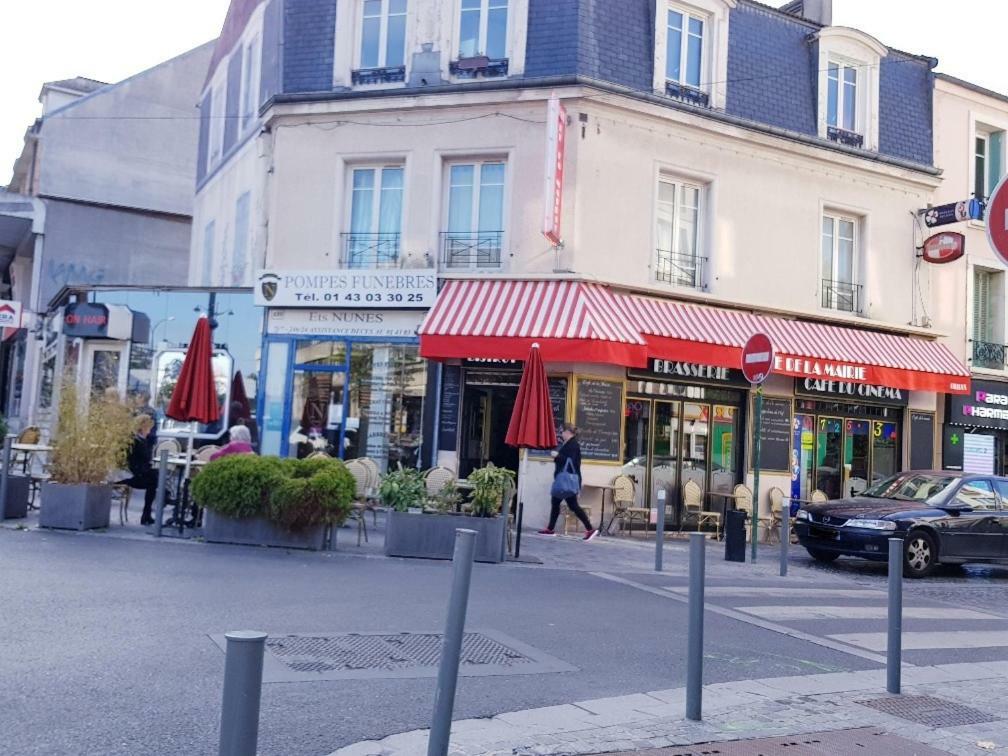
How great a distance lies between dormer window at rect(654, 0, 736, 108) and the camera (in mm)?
17031

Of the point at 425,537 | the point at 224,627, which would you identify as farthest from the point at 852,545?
the point at 224,627

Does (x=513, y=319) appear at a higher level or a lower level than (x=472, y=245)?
lower

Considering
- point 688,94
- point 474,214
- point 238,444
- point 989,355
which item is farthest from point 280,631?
point 989,355

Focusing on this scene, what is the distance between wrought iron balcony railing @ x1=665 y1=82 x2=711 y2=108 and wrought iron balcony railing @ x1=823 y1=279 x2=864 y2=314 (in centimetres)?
427

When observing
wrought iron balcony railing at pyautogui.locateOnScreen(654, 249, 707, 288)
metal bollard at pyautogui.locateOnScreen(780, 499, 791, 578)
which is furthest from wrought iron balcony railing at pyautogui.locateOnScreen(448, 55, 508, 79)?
metal bollard at pyautogui.locateOnScreen(780, 499, 791, 578)

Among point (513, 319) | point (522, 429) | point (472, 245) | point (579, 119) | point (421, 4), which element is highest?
point (421, 4)

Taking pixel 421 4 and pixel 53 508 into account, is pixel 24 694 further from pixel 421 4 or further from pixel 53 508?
pixel 421 4

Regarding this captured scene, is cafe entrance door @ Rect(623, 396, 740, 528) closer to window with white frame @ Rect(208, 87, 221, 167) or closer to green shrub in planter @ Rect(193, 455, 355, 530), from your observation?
green shrub in planter @ Rect(193, 455, 355, 530)

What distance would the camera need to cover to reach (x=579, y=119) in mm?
15977

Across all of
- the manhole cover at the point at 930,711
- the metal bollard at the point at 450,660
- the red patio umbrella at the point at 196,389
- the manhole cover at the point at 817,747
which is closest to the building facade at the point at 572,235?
the red patio umbrella at the point at 196,389

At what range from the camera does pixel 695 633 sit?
5340 mm

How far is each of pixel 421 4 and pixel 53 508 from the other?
1027 cm

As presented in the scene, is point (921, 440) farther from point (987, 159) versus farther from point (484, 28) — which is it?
point (484, 28)

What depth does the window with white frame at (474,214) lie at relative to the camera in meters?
16.4
